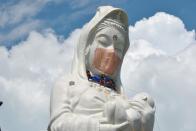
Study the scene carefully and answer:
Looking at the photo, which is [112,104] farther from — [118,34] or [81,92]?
[118,34]

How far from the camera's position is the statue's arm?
9984 millimetres

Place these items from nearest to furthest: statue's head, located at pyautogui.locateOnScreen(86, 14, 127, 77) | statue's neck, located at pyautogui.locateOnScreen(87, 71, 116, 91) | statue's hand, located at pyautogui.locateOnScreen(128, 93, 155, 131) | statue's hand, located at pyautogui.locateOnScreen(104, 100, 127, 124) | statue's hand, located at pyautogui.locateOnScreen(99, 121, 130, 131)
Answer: statue's hand, located at pyautogui.locateOnScreen(99, 121, 130, 131) < statue's hand, located at pyautogui.locateOnScreen(104, 100, 127, 124) < statue's hand, located at pyautogui.locateOnScreen(128, 93, 155, 131) < statue's neck, located at pyautogui.locateOnScreen(87, 71, 116, 91) < statue's head, located at pyautogui.locateOnScreen(86, 14, 127, 77)

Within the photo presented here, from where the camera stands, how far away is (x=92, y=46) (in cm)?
1104

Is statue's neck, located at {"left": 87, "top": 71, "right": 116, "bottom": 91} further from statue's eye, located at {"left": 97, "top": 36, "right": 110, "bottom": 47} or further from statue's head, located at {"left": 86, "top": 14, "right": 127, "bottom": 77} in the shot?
statue's eye, located at {"left": 97, "top": 36, "right": 110, "bottom": 47}

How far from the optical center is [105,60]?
11.0 metres

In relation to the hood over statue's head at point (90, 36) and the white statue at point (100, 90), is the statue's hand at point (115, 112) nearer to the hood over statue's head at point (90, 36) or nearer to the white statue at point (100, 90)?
the white statue at point (100, 90)

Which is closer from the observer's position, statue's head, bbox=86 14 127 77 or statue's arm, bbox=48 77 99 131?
statue's arm, bbox=48 77 99 131

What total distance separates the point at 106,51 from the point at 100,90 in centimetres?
71

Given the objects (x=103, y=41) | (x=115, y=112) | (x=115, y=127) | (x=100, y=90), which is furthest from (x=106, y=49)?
(x=115, y=127)

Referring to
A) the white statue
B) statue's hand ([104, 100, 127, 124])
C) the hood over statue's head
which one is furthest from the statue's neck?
statue's hand ([104, 100, 127, 124])

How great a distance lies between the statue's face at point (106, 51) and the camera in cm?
1096

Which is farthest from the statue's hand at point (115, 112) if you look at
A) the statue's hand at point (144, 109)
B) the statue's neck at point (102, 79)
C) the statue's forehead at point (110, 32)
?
the statue's forehead at point (110, 32)

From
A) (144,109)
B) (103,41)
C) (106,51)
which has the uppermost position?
(103,41)

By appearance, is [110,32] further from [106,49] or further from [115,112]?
[115,112]
